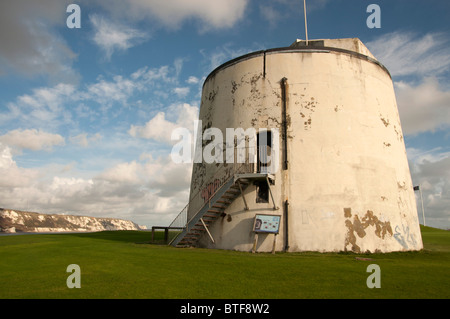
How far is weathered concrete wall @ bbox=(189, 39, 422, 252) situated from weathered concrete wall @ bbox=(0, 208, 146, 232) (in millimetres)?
82661

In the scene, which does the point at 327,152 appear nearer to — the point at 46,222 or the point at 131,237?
the point at 131,237

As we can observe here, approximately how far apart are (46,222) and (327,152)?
103043 mm

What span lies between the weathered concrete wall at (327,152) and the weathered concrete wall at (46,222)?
271 ft

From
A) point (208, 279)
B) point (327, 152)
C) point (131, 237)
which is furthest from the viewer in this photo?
point (131, 237)

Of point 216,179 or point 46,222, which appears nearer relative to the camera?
point 216,179

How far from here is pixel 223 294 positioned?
6.68m

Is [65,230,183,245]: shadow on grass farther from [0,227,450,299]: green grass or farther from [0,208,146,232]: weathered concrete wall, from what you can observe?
[0,208,146,232]: weathered concrete wall

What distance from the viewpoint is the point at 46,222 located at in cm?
9881

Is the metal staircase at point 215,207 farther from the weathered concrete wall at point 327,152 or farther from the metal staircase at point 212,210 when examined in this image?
the weathered concrete wall at point 327,152

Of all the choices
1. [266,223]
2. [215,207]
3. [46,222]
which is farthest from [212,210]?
[46,222]

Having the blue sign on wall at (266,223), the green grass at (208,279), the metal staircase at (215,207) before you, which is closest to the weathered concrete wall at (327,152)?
the metal staircase at (215,207)
